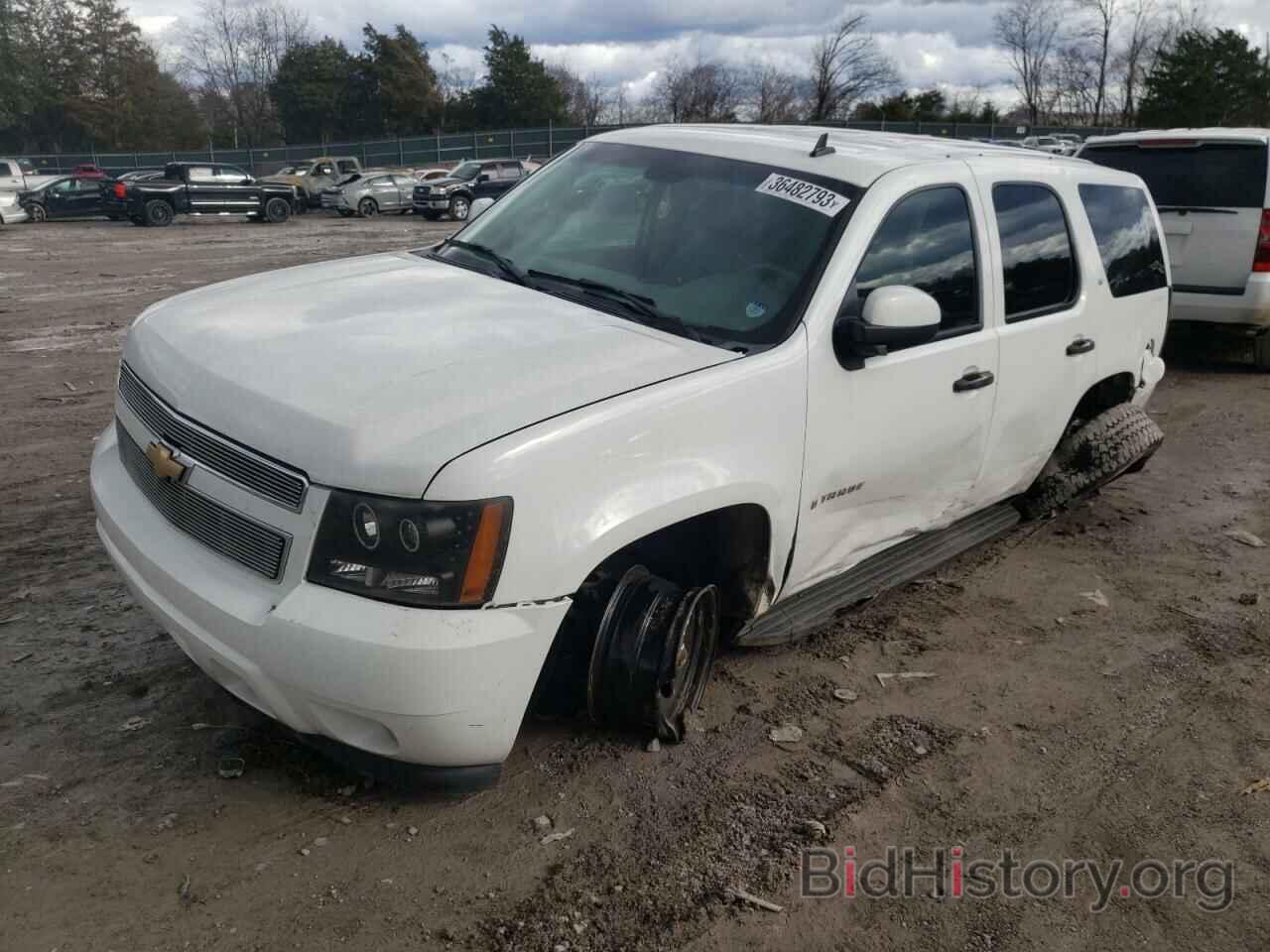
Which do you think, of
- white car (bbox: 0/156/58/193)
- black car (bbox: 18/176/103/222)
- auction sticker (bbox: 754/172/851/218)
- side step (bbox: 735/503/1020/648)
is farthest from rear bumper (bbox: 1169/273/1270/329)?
white car (bbox: 0/156/58/193)

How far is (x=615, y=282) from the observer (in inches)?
143

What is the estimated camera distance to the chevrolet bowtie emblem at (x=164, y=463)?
9.45ft

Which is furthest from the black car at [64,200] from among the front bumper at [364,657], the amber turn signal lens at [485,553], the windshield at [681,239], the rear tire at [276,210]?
the amber turn signal lens at [485,553]

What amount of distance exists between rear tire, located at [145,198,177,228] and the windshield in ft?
90.2

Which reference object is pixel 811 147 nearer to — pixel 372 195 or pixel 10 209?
pixel 372 195

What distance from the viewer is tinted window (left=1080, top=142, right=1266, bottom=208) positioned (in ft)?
27.6

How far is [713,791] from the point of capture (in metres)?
3.14

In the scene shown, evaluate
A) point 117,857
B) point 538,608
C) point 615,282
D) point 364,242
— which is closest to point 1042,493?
point 615,282

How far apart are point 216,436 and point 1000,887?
2.41m

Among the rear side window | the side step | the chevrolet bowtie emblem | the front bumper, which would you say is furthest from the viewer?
the rear side window

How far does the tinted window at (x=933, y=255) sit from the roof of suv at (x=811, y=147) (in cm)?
16

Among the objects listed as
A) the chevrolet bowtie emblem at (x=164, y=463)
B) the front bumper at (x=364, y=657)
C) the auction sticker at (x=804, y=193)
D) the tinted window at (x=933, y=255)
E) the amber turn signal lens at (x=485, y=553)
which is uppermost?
Answer: the auction sticker at (x=804, y=193)

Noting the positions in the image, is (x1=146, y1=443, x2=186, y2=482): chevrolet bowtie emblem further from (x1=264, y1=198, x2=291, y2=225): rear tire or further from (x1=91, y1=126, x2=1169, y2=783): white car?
(x1=264, y1=198, x2=291, y2=225): rear tire

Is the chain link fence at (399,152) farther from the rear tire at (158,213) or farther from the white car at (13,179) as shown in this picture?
the rear tire at (158,213)
